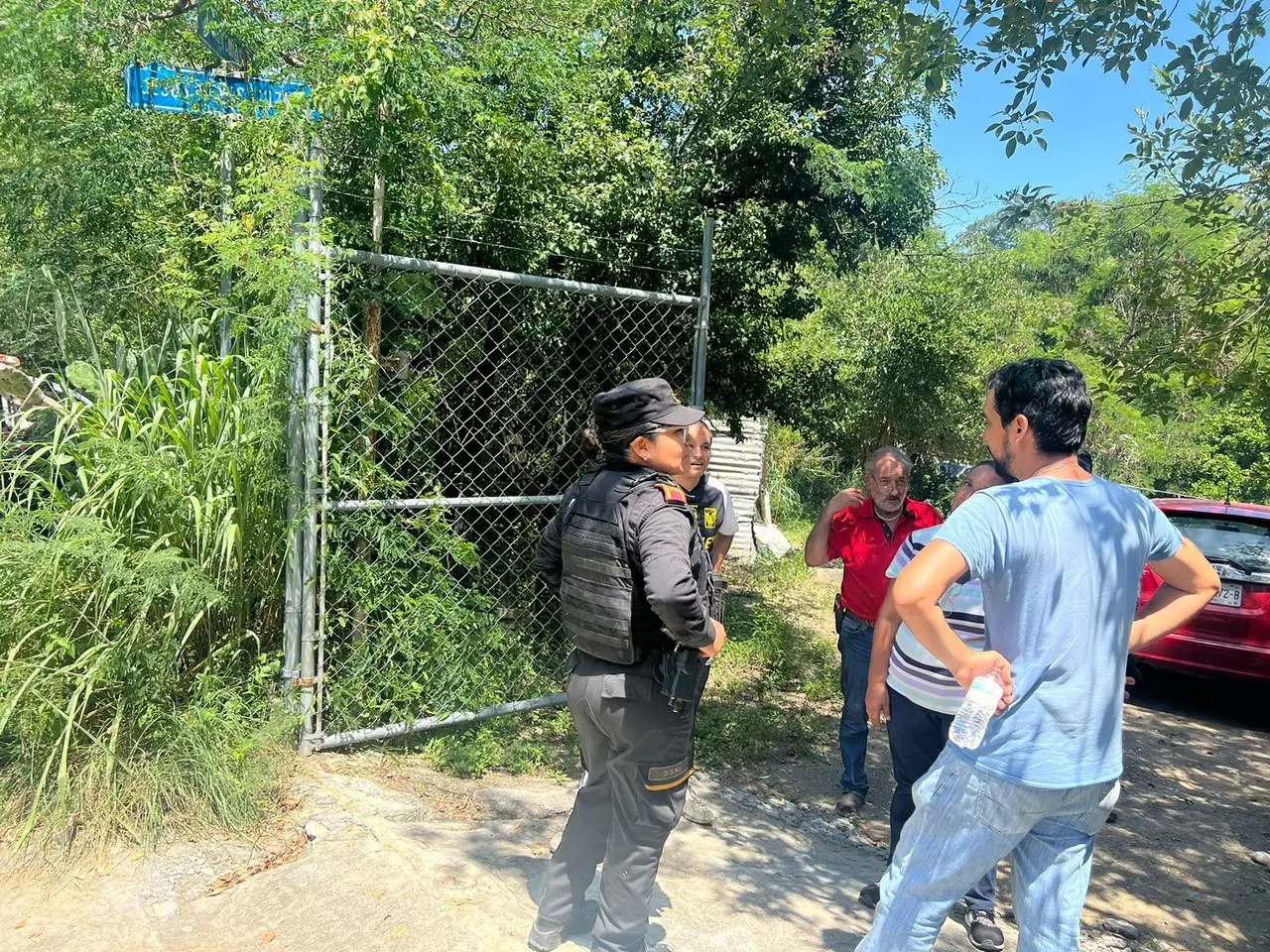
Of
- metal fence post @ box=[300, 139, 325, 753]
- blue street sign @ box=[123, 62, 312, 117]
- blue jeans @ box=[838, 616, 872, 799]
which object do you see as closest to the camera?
metal fence post @ box=[300, 139, 325, 753]

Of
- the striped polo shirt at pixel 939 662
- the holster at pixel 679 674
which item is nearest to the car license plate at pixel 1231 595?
the striped polo shirt at pixel 939 662

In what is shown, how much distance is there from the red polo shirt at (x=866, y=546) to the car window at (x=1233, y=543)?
3072 millimetres

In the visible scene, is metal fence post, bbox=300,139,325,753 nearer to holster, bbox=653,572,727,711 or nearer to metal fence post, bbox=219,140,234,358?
metal fence post, bbox=219,140,234,358

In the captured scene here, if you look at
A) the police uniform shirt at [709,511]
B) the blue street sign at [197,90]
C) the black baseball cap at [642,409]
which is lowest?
the police uniform shirt at [709,511]

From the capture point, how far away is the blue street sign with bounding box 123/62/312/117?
12.0 feet

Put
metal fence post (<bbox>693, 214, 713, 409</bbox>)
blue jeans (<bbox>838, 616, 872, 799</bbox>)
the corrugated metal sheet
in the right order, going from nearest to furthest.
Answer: blue jeans (<bbox>838, 616, 872, 799</bbox>)
metal fence post (<bbox>693, 214, 713, 409</bbox>)
the corrugated metal sheet

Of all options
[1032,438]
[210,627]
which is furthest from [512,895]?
[1032,438]

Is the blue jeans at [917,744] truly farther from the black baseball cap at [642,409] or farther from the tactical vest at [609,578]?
the black baseball cap at [642,409]

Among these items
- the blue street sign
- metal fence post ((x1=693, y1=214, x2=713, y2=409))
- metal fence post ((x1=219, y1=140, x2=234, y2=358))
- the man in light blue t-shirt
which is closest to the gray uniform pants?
the man in light blue t-shirt

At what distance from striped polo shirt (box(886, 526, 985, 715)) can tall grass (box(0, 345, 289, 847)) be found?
2.29 m

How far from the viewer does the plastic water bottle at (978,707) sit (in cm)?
204

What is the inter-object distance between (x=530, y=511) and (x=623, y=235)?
1789mm

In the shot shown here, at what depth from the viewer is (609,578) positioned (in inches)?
103

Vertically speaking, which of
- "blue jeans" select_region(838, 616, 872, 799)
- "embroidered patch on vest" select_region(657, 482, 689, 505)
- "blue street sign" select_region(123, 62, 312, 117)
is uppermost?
"blue street sign" select_region(123, 62, 312, 117)
